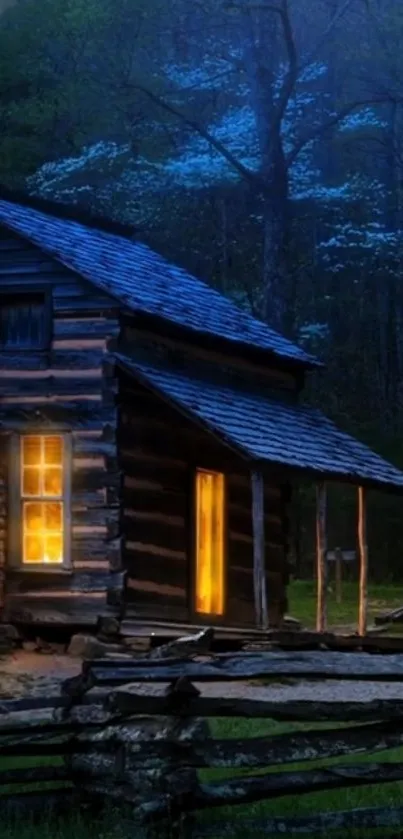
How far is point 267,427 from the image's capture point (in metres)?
18.7

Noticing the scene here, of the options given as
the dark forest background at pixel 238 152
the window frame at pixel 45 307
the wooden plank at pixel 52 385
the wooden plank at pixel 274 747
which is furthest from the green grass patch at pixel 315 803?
the dark forest background at pixel 238 152

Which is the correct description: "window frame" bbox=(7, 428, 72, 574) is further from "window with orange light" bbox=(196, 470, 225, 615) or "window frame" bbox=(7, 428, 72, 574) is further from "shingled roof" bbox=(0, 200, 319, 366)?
"window with orange light" bbox=(196, 470, 225, 615)

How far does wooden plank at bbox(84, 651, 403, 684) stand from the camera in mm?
7840

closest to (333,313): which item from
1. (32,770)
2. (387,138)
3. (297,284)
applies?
(297,284)

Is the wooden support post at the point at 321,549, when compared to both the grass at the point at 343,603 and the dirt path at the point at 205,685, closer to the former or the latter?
the dirt path at the point at 205,685

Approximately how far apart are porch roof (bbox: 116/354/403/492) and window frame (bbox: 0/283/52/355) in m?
1.14

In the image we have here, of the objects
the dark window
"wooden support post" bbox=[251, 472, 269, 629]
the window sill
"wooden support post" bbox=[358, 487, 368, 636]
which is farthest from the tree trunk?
"wooden support post" bbox=[251, 472, 269, 629]

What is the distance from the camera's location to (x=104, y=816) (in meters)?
7.68

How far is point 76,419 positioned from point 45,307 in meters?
1.51

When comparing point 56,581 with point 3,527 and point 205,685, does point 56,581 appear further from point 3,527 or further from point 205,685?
point 205,685

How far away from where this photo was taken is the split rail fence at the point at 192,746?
24.6 ft

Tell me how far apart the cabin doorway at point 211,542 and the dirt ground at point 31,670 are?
298cm

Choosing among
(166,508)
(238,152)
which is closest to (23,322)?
(166,508)

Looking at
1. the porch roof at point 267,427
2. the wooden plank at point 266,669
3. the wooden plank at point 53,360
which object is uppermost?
the wooden plank at point 53,360
